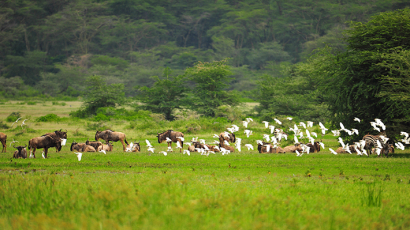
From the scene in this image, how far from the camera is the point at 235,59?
104812mm

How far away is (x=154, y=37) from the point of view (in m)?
113

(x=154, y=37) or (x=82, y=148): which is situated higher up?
(x=154, y=37)

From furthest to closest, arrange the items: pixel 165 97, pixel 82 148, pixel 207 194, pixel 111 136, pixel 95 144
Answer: pixel 165 97 → pixel 111 136 → pixel 95 144 → pixel 82 148 → pixel 207 194

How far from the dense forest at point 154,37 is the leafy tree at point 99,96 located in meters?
31.5

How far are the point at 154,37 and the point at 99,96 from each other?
6968 cm

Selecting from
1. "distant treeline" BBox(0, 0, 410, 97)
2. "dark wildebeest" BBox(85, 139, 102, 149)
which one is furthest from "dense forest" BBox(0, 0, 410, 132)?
"dark wildebeest" BBox(85, 139, 102, 149)

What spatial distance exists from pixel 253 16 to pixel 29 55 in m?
63.0

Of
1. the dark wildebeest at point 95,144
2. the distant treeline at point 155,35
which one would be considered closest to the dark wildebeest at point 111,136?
the dark wildebeest at point 95,144

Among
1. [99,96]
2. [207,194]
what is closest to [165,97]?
[99,96]

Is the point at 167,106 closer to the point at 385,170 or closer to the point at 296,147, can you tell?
the point at 296,147

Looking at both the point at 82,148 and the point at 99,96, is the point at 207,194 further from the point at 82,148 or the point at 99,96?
the point at 99,96

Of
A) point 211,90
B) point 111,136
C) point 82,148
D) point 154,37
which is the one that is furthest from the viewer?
point 154,37

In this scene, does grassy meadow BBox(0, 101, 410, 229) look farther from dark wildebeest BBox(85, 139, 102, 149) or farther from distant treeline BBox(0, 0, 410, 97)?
distant treeline BBox(0, 0, 410, 97)

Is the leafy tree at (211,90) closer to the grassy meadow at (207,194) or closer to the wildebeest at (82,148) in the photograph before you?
the wildebeest at (82,148)
